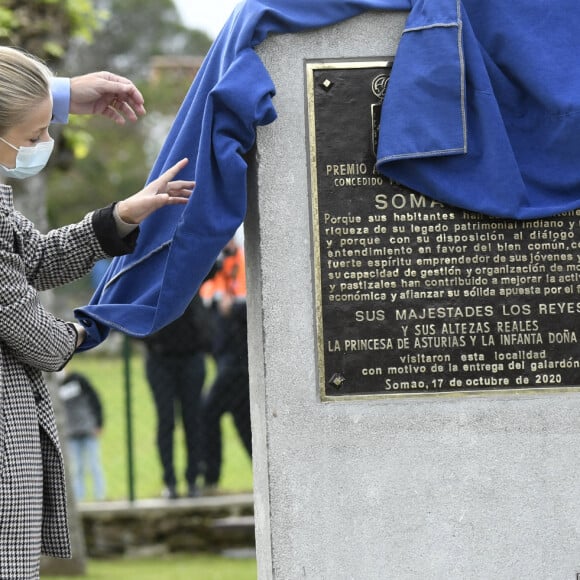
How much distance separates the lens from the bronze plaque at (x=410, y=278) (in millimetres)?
3891

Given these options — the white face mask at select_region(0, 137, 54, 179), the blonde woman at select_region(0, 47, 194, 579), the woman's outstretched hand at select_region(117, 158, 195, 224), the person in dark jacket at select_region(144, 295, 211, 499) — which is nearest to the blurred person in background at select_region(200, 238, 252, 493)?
the person in dark jacket at select_region(144, 295, 211, 499)

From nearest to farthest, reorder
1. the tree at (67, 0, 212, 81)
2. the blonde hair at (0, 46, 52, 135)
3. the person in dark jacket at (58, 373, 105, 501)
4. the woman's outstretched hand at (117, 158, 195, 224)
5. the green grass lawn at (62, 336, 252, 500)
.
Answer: the blonde hair at (0, 46, 52, 135) < the woman's outstretched hand at (117, 158, 195, 224) < the green grass lawn at (62, 336, 252, 500) < the person in dark jacket at (58, 373, 105, 501) < the tree at (67, 0, 212, 81)

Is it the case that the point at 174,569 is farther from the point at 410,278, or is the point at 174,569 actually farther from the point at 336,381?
the point at 410,278

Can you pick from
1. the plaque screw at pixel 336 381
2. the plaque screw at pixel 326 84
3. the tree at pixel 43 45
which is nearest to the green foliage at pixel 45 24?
the tree at pixel 43 45

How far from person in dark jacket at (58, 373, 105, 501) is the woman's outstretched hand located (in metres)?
6.50

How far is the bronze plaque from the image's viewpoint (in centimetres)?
389

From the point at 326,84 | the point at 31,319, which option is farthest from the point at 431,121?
the point at 31,319

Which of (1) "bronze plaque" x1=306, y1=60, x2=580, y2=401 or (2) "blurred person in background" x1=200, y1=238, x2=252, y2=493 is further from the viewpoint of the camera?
(2) "blurred person in background" x1=200, y1=238, x2=252, y2=493

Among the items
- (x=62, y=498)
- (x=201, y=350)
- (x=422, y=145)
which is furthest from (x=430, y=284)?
(x=201, y=350)

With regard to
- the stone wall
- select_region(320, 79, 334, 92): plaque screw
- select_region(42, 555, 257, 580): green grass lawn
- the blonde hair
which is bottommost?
select_region(42, 555, 257, 580): green grass lawn

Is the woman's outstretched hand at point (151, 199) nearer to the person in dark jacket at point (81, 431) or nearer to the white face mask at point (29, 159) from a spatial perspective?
the white face mask at point (29, 159)

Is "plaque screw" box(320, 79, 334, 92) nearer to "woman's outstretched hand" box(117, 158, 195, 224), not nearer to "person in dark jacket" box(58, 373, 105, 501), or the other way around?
"woman's outstretched hand" box(117, 158, 195, 224)

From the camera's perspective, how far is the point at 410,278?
3.92 meters

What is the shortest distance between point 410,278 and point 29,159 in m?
1.38
